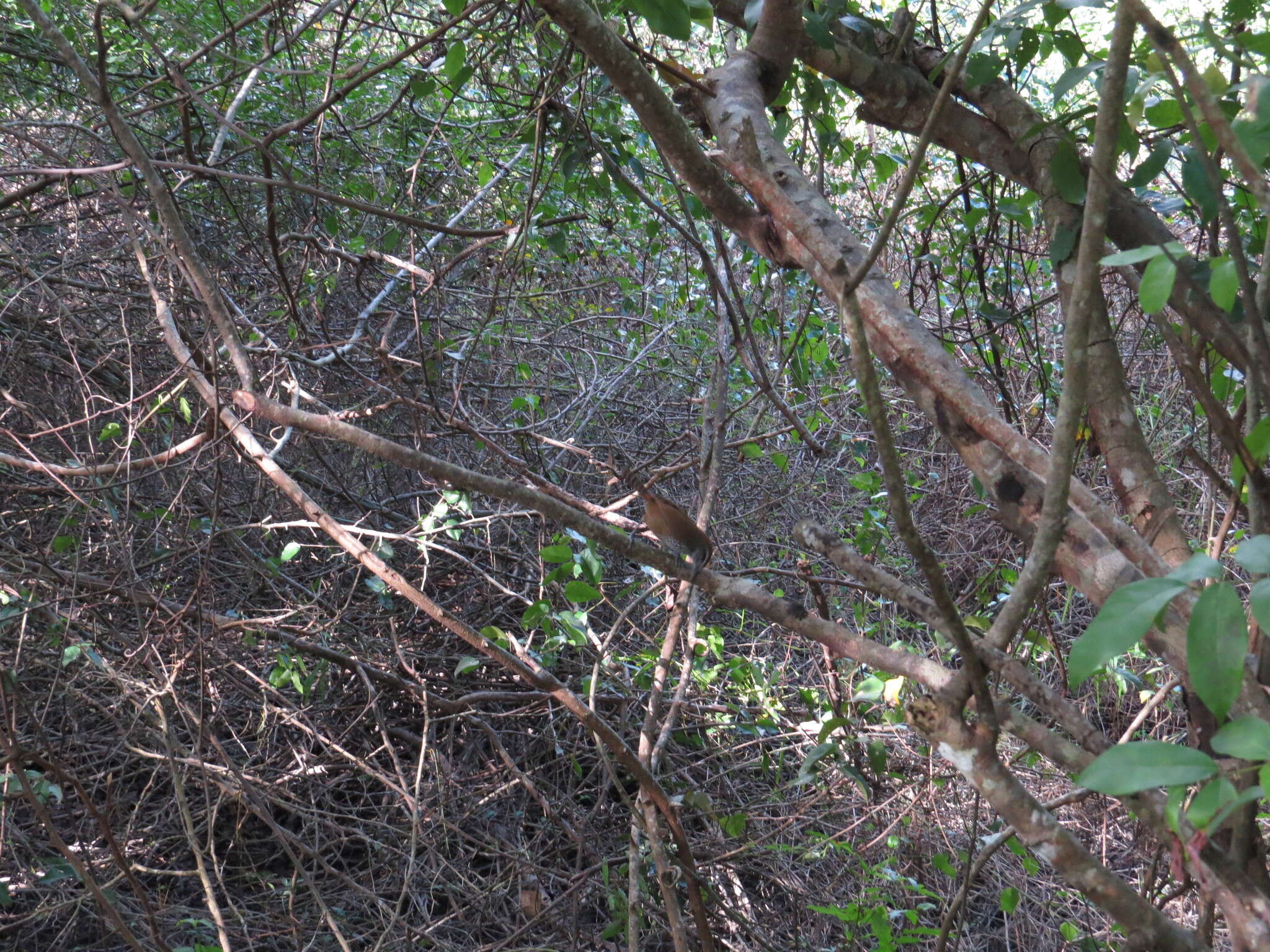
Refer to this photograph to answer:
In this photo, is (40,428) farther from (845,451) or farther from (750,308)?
(845,451)

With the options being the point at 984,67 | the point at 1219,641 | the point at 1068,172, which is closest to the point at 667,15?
the point at 984,67

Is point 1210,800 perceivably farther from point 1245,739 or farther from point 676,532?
point 676,532

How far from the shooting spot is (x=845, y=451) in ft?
17.6

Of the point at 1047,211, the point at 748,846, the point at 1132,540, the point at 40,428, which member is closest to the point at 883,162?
the point at 1047,211

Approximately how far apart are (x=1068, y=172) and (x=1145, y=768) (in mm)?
1128

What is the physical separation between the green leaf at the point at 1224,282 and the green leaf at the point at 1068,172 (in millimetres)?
741

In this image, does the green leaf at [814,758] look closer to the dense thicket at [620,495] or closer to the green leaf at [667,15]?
the dense thicket at [620,495]

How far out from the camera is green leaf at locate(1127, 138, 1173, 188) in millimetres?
1470

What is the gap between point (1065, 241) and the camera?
157 cm

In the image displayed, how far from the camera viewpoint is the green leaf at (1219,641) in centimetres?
62

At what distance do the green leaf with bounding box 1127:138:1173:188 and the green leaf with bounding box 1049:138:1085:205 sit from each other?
0.12 metres

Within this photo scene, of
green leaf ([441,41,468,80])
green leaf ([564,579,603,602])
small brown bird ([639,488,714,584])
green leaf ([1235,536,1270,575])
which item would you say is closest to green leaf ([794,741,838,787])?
small brown bird ([639,488,714,584])

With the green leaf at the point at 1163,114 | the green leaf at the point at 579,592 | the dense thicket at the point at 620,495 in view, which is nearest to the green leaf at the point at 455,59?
the dense thicket at the point at 620,495

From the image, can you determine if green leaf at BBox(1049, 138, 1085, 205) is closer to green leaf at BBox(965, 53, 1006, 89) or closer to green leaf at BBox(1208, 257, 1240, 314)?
green leaf at BBox(965, 53, 1006, 89)
